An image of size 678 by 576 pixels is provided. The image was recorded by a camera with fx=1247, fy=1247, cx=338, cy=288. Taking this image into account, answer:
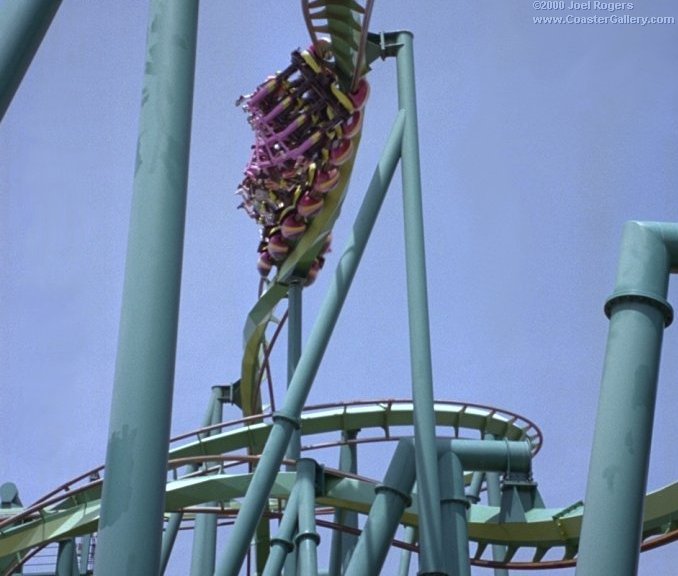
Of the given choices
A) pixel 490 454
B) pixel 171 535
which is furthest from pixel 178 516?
pixel 490 454

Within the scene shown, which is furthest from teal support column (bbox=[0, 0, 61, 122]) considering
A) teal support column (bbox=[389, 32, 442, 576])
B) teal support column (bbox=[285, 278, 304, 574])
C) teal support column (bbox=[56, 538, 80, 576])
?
teal support column (bbox=[56, 538, 80, 576])

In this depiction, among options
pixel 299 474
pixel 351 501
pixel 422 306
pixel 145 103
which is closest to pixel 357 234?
pixel 422 306

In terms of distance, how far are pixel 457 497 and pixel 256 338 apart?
470cm

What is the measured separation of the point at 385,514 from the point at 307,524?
959mm

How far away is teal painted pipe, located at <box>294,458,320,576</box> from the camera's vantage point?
643 cm

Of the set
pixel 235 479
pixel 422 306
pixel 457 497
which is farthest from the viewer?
pixel 235 479

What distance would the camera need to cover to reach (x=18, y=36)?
274 centimetres

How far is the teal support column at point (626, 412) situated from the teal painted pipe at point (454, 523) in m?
2.48

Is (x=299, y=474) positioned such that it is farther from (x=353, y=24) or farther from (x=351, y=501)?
(x=353, y=24)

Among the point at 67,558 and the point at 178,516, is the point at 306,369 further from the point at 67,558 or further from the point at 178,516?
the point at 67,558

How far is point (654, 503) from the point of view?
7.39 metres

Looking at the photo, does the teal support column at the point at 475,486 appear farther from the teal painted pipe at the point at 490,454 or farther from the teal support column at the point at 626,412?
the teal support column at the point at 626,412

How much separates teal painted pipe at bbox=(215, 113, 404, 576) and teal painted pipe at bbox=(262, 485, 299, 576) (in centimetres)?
49

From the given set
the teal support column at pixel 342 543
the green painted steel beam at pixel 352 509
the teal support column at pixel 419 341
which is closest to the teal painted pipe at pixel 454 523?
the teal support column at pixel 419 341
